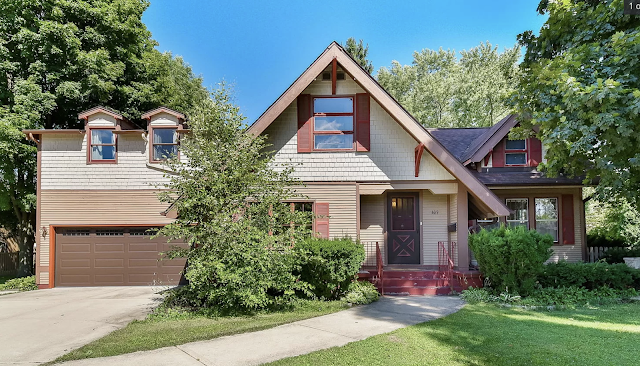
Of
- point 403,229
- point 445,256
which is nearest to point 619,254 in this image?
point 445,256

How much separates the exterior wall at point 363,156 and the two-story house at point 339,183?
3 centimetres

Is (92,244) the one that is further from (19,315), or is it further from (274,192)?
(274,192)

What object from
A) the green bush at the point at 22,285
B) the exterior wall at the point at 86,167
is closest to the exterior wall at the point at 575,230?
the exterior wall at the point at 86,167

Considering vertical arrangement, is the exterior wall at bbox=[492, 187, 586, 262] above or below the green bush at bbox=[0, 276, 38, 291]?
above

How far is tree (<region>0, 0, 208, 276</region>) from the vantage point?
1400cm

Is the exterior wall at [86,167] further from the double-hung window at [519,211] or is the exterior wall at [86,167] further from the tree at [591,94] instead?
the double-hung window at [519,211]

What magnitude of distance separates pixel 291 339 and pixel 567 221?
37.3 feet

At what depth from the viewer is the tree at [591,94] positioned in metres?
6.74

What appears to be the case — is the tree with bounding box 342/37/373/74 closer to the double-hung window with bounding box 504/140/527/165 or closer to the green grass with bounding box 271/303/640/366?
the double-hung window with bounding box 504/140/527/165

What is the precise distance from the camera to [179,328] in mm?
6617

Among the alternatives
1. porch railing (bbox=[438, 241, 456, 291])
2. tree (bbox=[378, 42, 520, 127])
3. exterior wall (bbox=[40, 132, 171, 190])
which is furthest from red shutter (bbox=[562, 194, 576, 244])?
exterior wall (bbox=[40, 132, 171, 190])

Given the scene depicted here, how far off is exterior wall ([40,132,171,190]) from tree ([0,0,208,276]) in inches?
A: 61.0

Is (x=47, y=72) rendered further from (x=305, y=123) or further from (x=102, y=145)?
(x=305, y=123)

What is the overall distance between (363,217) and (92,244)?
33.0 ft
